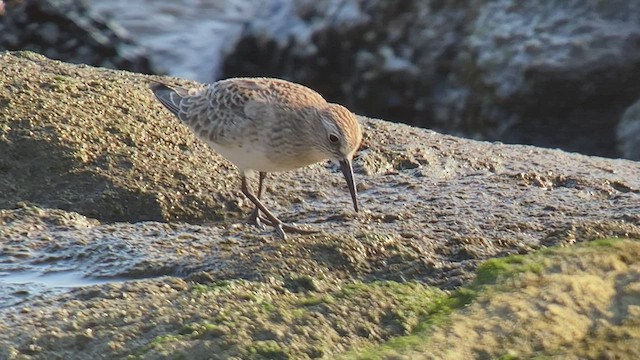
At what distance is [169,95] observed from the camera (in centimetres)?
646

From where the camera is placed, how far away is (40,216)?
5.39m

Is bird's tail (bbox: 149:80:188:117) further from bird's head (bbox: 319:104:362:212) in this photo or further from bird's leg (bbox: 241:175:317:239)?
bird's head (bbox: 319:104:362:212)

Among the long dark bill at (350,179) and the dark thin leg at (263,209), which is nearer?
the dark thin leg at (263,209)

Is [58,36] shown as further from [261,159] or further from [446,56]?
[261,159]

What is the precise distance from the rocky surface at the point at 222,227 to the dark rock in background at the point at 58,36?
334cm

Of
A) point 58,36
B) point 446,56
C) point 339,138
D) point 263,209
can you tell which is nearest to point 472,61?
point 446,56

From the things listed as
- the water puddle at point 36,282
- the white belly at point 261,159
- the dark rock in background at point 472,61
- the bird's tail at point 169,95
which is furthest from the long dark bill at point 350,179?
the dark rock in background at point 472,61

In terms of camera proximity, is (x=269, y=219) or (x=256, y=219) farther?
(x=256, y=219)

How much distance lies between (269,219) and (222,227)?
28 centimetres

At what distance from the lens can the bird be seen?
224 inches

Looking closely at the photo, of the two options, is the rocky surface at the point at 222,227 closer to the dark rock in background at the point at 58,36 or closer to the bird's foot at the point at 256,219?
the bird's foot at the point at 256,219

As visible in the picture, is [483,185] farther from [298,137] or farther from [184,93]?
[184,93]

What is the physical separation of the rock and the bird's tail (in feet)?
13.4

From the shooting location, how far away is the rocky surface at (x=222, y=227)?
4055mm
